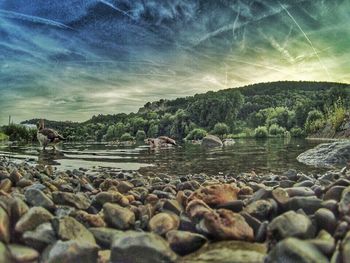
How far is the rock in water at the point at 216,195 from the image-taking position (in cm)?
229

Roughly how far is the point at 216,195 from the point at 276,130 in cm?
1204

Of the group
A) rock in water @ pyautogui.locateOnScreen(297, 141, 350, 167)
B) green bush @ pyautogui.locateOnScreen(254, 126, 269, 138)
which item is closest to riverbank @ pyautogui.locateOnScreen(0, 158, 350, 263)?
rock in water @ pyautogui.locateOnScreen(297, 141, 350, 167)

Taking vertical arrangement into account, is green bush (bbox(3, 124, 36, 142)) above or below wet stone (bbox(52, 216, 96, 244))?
above

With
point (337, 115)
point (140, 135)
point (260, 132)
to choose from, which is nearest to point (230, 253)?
point (140, 135)

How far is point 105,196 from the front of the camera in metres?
2.52

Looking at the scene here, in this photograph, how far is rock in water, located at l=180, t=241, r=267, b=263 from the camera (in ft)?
5.69

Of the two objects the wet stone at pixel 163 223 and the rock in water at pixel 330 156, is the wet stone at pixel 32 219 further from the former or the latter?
the rock in water at pixel 330 156

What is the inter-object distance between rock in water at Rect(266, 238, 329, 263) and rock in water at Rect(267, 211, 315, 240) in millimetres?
146

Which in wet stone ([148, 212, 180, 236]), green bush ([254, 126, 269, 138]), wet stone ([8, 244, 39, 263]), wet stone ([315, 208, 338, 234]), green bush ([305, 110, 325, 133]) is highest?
green bush ([305, 110, 325, 133])

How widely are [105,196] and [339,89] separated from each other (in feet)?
39.4

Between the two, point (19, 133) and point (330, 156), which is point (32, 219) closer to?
point (330, 156)

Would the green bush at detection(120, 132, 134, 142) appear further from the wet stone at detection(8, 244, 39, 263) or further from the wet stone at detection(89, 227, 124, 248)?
the wet stone at detection(8, 244, 39, 263)

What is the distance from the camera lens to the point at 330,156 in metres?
6.15

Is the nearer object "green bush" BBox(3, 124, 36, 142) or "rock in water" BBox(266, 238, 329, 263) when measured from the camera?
"rock in water" BBox(266, 238, 329, 263)
